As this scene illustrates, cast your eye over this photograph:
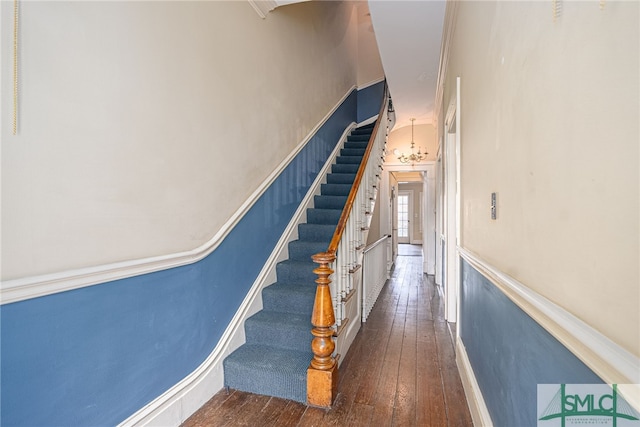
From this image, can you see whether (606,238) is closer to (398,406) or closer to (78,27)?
(398,406)

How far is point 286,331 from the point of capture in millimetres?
2262

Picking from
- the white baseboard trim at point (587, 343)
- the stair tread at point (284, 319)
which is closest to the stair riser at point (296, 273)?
the stair tread at point (284, 319)

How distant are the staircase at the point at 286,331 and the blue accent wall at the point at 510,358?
1.05 m

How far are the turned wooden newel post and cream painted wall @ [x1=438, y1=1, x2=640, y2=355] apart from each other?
95cm

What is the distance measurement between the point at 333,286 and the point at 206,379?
103 cm

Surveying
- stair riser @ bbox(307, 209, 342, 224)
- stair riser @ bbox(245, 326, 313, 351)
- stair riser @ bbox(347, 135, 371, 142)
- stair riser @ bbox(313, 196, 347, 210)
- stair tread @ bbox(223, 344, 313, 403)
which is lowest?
stair tread @ bbox(223, 344, 313, 403)

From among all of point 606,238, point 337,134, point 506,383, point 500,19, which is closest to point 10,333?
point 606,238

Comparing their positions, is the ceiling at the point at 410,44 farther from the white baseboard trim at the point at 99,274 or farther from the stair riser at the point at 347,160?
the white baseboard trim at the point at 99,274

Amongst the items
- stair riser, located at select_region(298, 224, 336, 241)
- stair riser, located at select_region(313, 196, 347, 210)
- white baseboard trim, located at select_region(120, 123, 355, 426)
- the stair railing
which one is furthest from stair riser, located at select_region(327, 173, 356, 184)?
white baseboard trim, located at select_region(120, 123, 355, 426)

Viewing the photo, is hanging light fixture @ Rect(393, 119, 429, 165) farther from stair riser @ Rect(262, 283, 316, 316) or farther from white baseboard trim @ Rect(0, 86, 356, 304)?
white baseboard trim @ Rect(0, 86, 356, 304)

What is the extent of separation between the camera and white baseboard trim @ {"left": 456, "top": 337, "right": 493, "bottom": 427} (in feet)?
5.09

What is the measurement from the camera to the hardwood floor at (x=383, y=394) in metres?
1.78

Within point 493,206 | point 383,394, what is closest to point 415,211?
point 383,394

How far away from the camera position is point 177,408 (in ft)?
5.68
